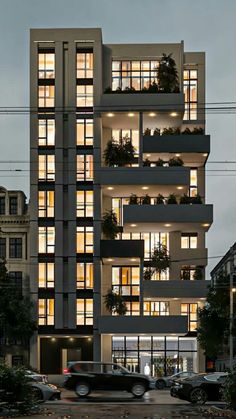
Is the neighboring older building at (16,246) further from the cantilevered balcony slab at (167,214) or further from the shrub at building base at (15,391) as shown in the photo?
the shrub at building base at (15,391)

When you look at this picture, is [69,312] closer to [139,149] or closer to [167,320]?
[167,320]

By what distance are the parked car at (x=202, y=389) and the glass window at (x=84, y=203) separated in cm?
2718

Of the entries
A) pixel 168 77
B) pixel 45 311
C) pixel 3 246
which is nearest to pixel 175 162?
pixel 168 77

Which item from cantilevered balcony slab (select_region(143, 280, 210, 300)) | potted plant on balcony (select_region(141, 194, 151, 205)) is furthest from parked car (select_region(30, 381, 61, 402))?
potted plant on balcony (select_region(141, 194, 151, 205))

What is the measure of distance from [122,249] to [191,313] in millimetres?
8618

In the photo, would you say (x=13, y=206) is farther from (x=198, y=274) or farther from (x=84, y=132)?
(x=198, y=274)

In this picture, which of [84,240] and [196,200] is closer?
[196,200]

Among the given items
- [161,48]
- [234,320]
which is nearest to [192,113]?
[161,48]

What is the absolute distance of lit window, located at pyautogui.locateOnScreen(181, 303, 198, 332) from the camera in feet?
210

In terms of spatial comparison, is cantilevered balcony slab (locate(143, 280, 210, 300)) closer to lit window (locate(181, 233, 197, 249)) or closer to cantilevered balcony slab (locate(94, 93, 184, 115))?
lit window (locate(181, 233, 197, 249))

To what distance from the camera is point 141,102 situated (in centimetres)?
6191

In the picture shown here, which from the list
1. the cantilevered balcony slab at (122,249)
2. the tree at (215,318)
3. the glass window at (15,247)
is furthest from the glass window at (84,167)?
the tree at (215,318)

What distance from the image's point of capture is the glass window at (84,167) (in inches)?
2447

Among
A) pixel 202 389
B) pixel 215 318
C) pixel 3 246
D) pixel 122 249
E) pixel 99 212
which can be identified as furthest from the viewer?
pixel 3 246
